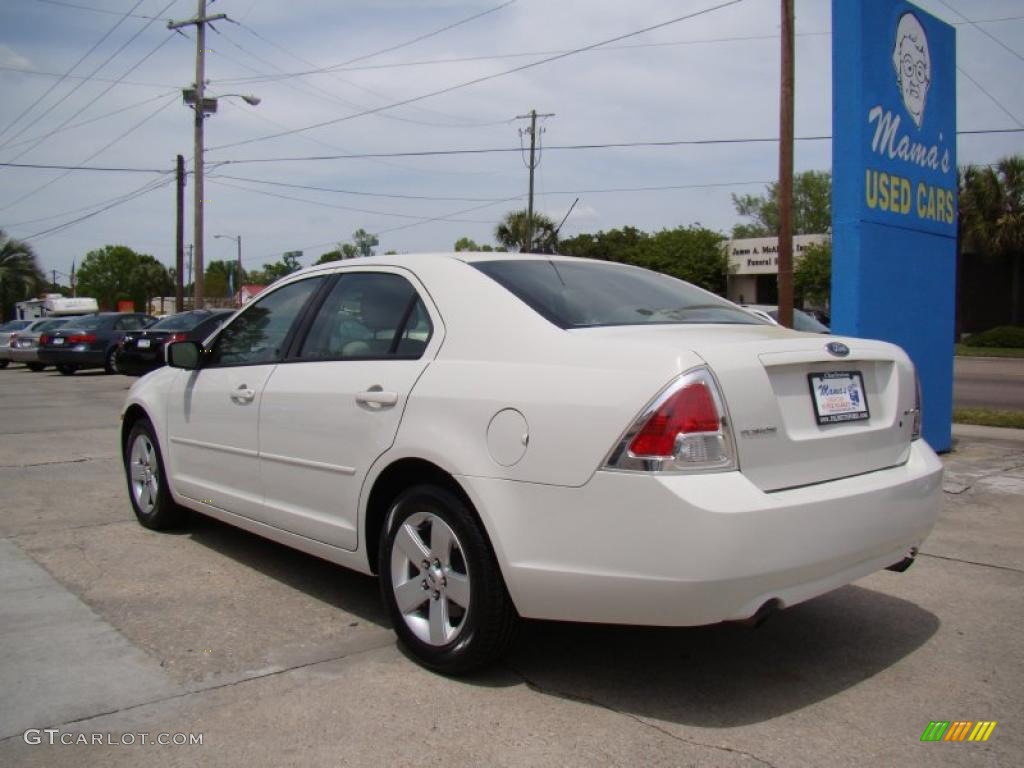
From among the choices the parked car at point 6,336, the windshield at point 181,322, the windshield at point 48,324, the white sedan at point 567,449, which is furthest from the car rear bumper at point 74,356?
the white sedan at point 567,449

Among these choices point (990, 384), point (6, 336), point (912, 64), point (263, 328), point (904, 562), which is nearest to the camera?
point (904, 562)

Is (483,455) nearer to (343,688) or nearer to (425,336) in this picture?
(425,336)

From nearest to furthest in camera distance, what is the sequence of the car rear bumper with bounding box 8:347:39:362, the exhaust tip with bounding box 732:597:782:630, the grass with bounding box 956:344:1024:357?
1. the exhaust tip with bounding box 732:597:782:630
2. the car rear bumper with bounding box 8:347:39:362
3. the grass with bounding box 956:344:1024:357

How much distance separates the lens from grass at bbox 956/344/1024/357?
3105 cm

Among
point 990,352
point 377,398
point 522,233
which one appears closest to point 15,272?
point 522,233

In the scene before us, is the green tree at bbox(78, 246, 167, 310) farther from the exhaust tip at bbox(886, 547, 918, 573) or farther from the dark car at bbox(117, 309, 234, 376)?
the exhaust tip at bbox(886, 547, 918, 573)

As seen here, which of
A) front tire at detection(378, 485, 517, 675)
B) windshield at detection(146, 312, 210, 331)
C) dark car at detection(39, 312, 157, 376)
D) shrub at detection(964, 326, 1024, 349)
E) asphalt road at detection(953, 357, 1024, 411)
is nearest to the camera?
front tire at detection(378, 485, 517, 675)

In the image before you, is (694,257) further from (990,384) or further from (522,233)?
(990,384)

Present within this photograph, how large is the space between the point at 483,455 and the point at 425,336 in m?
0.73

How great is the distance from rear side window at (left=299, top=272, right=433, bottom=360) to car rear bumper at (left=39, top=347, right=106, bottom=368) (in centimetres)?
1949

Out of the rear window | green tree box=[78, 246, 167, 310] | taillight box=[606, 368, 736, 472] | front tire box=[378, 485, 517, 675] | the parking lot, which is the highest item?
green tree box=[78, 246, 167, 310]

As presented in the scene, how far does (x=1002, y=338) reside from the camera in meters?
33.8

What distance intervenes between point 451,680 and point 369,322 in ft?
5.23

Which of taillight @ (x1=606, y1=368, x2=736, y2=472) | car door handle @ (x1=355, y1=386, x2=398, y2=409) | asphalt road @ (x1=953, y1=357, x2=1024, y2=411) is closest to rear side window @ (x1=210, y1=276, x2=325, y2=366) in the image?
car door handle @ (x1=355, y1=386, x2=398, y2=409)
